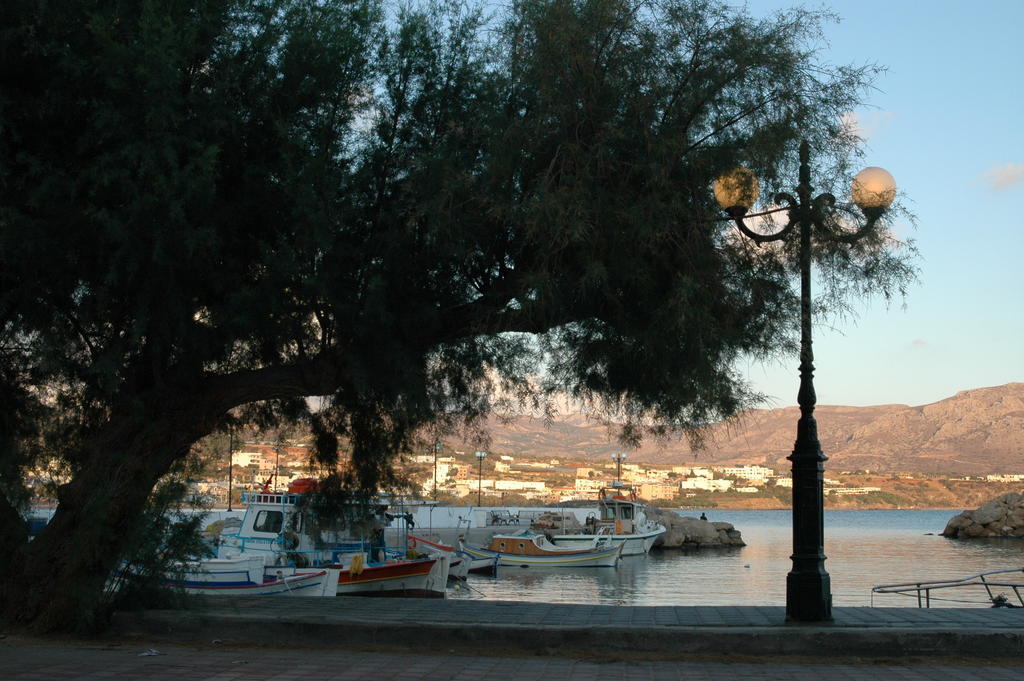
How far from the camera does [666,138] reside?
32.3 ft

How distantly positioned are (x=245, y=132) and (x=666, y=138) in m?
4.74

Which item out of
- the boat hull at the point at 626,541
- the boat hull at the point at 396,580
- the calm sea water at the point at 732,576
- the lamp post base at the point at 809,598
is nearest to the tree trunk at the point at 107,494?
the lamp post base at the point at 809,598

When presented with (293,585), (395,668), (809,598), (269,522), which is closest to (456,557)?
(269,522)

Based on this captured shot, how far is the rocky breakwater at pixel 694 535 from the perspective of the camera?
81062 mm

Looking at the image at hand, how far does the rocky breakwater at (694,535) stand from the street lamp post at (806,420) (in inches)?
2812

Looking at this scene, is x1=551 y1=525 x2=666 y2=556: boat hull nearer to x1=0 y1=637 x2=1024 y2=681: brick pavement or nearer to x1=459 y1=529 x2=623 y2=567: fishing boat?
x1=459 y1=529 x2=623 y2=567: fishing boat

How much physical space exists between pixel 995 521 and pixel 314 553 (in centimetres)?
8242

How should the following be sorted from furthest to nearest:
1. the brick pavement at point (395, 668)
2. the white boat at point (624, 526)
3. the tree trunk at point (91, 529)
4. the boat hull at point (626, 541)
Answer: the white boat at point (624, 526), the boat hull at point (626, 541), the tree trunk at point (91, 529), the brick pavement at point (395, 668)

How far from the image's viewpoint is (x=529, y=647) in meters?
9.64

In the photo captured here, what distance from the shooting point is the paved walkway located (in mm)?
8484

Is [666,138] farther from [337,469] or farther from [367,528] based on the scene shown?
[367,528]

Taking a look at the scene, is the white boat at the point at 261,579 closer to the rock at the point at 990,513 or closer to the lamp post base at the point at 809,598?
the lamp post base at the point at 809,598

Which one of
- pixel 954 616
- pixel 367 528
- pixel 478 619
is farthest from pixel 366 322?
pixel 954 616

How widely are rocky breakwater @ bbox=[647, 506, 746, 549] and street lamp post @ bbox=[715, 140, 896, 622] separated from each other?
2812 inches
